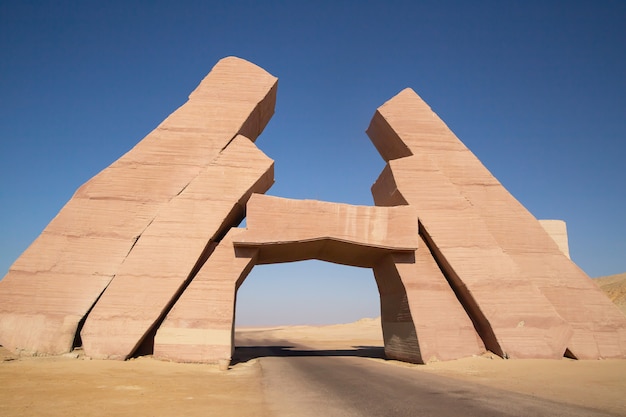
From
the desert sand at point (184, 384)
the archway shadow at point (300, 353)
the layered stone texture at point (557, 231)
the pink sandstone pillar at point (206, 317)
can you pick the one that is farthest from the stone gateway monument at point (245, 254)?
the archway shadow at point (300, 353)

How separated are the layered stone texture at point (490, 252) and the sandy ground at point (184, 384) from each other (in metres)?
0.87

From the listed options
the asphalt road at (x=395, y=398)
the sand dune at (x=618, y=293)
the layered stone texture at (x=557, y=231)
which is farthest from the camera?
the sand dune at (x=618, y=293)

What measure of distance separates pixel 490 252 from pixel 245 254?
7.98 meters

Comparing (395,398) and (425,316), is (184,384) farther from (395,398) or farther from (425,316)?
(425,316)

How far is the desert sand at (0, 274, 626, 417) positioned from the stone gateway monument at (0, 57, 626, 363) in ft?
2.53

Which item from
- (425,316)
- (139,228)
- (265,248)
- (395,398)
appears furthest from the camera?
(265,248)

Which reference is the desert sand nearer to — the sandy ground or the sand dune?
the sandy ground

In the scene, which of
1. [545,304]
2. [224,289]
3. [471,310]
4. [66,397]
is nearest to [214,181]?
[224,289]

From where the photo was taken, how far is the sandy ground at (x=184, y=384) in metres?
6.16

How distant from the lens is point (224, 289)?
1264 centimetres

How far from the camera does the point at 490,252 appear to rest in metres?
Result: 14.1

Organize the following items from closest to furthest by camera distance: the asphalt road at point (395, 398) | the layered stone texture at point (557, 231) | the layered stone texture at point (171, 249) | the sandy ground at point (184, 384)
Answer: the asphalt road at point (395, 398)
the sandy ground at point (184, 384)
the layered stone texture at point (171, 249)
the layered stone texture at point (557, 231)

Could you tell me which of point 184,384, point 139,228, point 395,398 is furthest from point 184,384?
point 139,228

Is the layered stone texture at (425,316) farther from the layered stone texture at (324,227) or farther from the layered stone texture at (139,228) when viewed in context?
the layered stone texture at (139,228)
